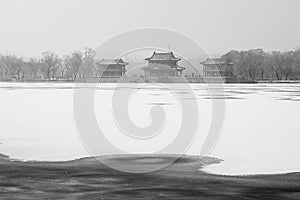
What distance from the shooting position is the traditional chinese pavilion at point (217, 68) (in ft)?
274

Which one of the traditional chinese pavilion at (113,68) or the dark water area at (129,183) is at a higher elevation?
the traditional chinese pavilion at (113,68)

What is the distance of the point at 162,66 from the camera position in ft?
270

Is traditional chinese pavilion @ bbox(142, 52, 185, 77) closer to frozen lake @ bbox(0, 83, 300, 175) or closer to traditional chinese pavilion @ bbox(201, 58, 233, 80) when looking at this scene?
traditional chinese pavilion @ bbox(201, 58, 233, 80)

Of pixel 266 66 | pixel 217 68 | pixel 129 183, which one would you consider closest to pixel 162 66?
pixel 217 68

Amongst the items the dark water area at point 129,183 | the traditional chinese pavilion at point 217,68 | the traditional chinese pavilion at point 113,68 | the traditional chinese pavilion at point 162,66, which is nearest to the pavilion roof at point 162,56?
the traditional chinese pavilion at point 162,66

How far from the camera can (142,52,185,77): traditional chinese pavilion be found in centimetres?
8044

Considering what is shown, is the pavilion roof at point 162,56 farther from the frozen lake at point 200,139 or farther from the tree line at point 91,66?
the frozen lake at point 200,139

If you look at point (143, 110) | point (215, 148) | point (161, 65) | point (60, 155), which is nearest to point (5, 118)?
point (143, 110)

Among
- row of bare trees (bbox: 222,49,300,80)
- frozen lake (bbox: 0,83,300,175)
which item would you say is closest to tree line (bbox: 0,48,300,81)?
row of bare trees (bbox: 222,49,300,80)

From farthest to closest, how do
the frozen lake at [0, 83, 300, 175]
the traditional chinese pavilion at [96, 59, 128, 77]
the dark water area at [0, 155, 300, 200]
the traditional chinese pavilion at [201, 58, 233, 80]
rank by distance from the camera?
the traditional chinese pavilion at [96, 59, 128, 77] → the traditional chinese pavilion at [201, 58, 233, 80] → the frozen lake at [0, 83, 300, 175] → the dark water area at [0, 155, 300, 200]

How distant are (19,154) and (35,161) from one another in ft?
3.00

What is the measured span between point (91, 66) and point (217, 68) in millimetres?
31949

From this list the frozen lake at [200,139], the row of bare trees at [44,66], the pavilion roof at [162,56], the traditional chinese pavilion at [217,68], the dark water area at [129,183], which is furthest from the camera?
→ the row of bare trees at [44,66]

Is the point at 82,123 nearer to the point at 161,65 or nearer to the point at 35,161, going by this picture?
the point at 35,161
